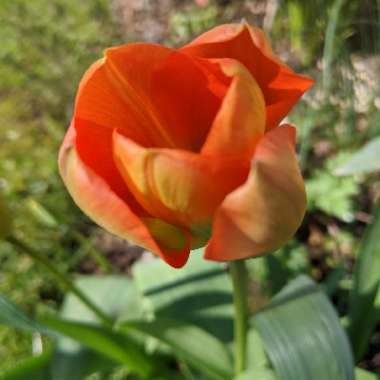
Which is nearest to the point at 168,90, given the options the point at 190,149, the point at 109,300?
the point at 190,149

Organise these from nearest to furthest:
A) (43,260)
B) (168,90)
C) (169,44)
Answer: (168,90) → (43,260) → (169,44)

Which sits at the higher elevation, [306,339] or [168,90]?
[168,90]

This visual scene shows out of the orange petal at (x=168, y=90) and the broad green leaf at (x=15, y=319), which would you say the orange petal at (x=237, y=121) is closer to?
the orange petal at (x=168, y=90)

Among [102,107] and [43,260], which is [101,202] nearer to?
[102,107]

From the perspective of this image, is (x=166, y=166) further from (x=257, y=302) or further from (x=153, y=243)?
(x=257, y=302)

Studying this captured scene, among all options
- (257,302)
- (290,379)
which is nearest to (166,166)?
(290,379)

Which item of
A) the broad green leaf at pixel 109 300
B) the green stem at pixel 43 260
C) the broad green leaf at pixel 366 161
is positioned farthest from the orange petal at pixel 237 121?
the broad green leaf at pixel 109 300
